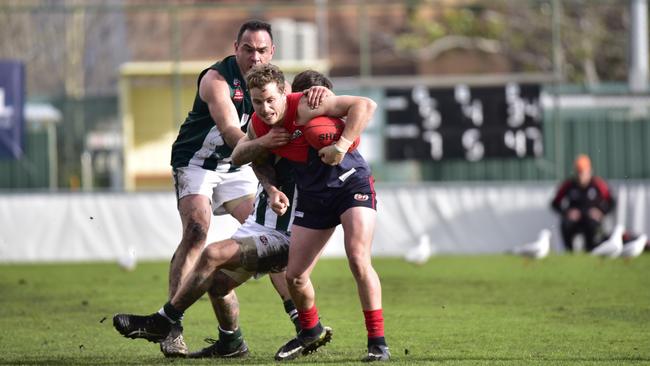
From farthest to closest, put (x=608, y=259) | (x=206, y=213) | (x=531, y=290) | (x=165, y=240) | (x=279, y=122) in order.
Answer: (x=165, y=240) → (x=608, y=259) → (x=531, y=290) → (x=206, y=213) → (x=279, y=122)

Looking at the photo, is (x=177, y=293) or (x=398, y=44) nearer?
(x=177, y=293)

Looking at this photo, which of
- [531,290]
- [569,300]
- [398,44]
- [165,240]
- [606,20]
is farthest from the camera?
[398,44]

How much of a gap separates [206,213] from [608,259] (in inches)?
412

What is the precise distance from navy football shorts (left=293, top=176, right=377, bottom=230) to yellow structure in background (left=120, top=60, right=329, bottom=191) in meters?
13.6

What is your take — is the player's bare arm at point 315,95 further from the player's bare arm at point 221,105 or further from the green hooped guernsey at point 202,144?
the green hooped guernsey at point 202,144

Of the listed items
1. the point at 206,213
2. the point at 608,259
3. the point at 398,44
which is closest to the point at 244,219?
the point at 206,213

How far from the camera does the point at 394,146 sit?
21.2 metres

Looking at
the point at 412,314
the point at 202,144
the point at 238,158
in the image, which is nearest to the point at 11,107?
the point at 412,314

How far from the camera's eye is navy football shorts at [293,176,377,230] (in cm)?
848

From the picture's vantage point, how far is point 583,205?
20500mm

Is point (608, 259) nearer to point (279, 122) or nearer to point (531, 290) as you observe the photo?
point (531, 290)

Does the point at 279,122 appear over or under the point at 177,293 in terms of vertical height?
over

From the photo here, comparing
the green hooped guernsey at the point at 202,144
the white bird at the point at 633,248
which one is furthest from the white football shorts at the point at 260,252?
the white bird at the point at 633,248

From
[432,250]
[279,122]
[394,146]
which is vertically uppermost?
[279,122]
